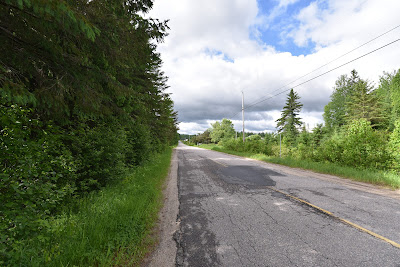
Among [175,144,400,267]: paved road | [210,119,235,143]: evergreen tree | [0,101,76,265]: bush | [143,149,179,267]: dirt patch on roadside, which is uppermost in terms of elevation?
[210,119,235,143]: evergreen tree

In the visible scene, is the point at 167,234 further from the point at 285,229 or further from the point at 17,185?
the point at 17,185

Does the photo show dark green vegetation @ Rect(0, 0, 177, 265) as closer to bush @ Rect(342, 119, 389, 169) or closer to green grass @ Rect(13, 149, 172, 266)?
green grass @ Rect(13, 149, 172, 266)

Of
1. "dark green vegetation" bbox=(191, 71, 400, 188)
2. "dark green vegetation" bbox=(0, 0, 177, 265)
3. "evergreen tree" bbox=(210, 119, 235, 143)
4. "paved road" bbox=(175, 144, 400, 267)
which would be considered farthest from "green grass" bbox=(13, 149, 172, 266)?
"evergreen tree" bbox=(210, 119, 235, 143)

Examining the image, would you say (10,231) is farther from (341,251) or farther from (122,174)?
(341,251)

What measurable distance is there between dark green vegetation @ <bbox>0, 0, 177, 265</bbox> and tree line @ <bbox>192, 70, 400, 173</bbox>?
11.3m

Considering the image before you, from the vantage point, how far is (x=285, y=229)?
11.5 ft

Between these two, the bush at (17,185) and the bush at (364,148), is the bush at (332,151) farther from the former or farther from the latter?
the bush at (17,185)

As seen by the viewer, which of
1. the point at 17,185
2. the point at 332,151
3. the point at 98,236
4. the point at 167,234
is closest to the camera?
the point at 17,185

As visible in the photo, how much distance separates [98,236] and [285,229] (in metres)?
3.50

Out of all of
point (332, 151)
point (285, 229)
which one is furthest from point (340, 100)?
point (285, 229)

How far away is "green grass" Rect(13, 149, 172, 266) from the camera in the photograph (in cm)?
226

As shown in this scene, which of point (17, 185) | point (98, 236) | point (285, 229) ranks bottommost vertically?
point (285, 229)

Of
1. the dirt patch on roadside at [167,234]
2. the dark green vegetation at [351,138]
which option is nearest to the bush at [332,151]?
the dark green vegetation at [351,138]

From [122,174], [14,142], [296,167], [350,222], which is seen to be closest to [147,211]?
[122,174]
